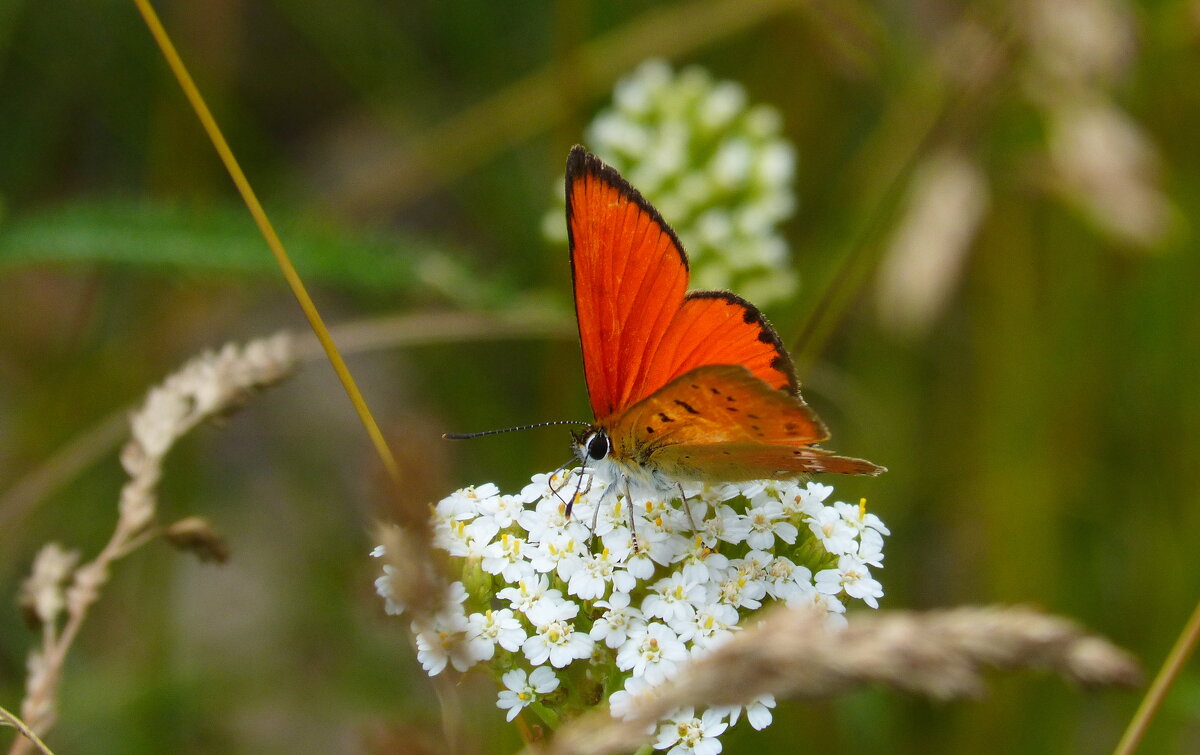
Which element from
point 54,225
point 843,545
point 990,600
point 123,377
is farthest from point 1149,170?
point 123,377

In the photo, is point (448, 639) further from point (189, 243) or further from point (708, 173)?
point (708, 173)

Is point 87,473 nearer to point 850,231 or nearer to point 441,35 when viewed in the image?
point 441,35

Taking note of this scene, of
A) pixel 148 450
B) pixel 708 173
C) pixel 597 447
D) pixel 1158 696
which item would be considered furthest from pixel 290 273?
pixel 708 173

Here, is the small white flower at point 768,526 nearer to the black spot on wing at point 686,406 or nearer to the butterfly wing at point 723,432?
the butterfly wing at point 723,432

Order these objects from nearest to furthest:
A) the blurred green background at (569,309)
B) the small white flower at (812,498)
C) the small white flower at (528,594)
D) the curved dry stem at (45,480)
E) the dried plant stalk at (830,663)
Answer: the dried plant stalk at (830,663) → the small white flower at (528,594) → the small white flower at (812,498) → the curved dry stem at (45,480) → the blurred green background at (569,309)

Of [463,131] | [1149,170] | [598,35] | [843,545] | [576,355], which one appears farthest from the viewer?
[598,35]

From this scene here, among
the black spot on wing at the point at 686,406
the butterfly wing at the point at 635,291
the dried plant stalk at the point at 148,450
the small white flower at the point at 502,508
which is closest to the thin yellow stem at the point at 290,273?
the dried plant stalk at the point at 148,450

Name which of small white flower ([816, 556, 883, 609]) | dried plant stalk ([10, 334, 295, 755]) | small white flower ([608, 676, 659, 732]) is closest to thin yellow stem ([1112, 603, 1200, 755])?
small white flower ([816, 556, 883, 609])
